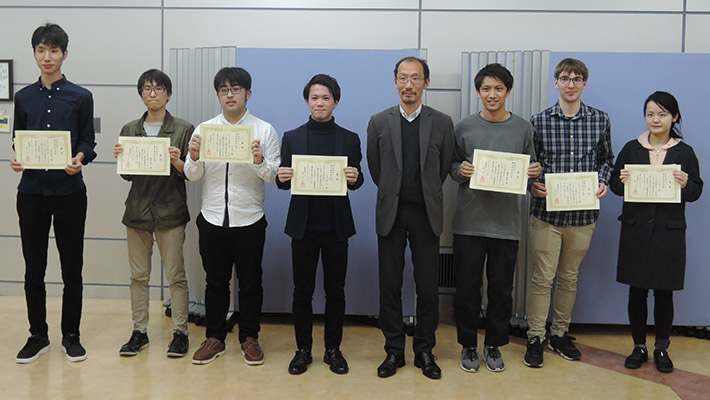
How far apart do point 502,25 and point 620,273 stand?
204 centimetres

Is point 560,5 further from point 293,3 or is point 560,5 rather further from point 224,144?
point 224,144

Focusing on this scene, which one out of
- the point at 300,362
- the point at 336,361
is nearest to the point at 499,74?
the point at 336,361

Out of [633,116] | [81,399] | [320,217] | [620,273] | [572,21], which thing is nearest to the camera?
[81,399]

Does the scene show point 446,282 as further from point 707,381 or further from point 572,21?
point 572,21

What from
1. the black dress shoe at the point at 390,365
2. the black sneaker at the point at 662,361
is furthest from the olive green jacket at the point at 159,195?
the black sneaker at the point at 662,361

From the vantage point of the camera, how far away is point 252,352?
11.0 feet

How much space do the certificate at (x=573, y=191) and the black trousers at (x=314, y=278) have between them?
121 centimetres

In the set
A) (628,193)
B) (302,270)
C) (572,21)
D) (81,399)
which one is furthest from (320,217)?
(572,21)

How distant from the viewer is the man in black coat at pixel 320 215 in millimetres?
3146

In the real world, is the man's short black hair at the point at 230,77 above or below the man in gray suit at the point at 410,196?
above

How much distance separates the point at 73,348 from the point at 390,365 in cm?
183

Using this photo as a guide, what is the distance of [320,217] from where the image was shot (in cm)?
317

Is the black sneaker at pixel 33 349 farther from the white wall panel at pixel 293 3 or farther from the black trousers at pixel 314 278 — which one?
the white wall panel at pixel 293 3

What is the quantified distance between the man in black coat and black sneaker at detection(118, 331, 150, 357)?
98 cm
